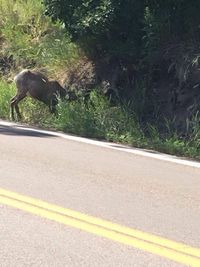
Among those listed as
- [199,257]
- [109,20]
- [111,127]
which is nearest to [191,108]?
[111,127]

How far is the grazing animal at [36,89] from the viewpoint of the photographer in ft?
45.1

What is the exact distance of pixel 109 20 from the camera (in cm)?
1287

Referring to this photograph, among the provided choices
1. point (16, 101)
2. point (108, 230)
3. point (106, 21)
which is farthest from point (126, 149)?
point (108, 230)

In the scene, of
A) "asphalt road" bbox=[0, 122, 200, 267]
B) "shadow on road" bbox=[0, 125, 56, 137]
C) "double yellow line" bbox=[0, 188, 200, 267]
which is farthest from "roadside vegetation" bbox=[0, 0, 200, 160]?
"double yellow line" bbox=[0, 188, 200, 267]

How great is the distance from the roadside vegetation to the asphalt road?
104cm

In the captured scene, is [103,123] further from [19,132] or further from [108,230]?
[108,230]

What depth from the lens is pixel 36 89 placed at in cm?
1387

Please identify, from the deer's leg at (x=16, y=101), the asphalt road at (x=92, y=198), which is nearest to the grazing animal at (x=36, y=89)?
the deer's leg at (x=16, y=101)

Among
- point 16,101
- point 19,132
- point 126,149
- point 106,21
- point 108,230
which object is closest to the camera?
point 108,230

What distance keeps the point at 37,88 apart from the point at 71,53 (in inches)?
51.9

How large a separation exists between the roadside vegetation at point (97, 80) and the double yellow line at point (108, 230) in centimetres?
427

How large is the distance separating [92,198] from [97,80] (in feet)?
24.0

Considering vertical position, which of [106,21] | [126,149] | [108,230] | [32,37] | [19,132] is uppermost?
[106,21]

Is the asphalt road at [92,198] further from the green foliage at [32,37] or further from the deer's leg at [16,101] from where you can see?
the green foliage at [32,37]
